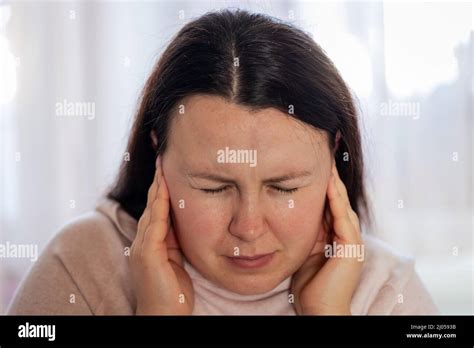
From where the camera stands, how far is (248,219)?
98 cm

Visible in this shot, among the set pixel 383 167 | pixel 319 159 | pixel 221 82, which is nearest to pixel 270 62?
pixel 221 82

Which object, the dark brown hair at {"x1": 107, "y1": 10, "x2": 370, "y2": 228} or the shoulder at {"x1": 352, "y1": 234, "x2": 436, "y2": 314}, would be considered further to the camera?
the shoulder at {"x1": 352, "y1": 234, "x2": 436, "y2": 314}

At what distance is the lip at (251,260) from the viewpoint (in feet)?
3.34

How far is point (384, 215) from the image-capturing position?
1.20 meters

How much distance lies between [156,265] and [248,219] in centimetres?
18

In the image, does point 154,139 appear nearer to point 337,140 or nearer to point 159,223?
point 159,223

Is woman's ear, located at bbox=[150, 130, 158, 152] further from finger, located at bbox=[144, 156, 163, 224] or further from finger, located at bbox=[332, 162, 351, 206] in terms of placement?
finger, located at bbox=[332, 162, 351, 206]

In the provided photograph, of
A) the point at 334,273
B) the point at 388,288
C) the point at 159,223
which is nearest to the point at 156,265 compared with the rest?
the point at 159,223

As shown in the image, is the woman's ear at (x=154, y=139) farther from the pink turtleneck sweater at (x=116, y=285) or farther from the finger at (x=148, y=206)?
the pink turtleneck sweater at (x=116, y=285)

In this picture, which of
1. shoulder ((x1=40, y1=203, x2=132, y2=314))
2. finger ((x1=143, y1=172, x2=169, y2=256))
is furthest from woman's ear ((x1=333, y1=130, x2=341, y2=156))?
shoulder ((x1=40, y1=203, x2=132, y2=314))

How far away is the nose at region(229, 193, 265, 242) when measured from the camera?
38.6 inches

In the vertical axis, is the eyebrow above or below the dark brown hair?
below

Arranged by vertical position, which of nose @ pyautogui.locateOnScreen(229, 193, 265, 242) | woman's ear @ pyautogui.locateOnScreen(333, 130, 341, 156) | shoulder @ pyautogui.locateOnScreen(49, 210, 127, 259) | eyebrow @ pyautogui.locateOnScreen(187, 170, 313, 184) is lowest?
shoulder @ pyautogui.locateOnScreen(49, 210, 127, 259)
